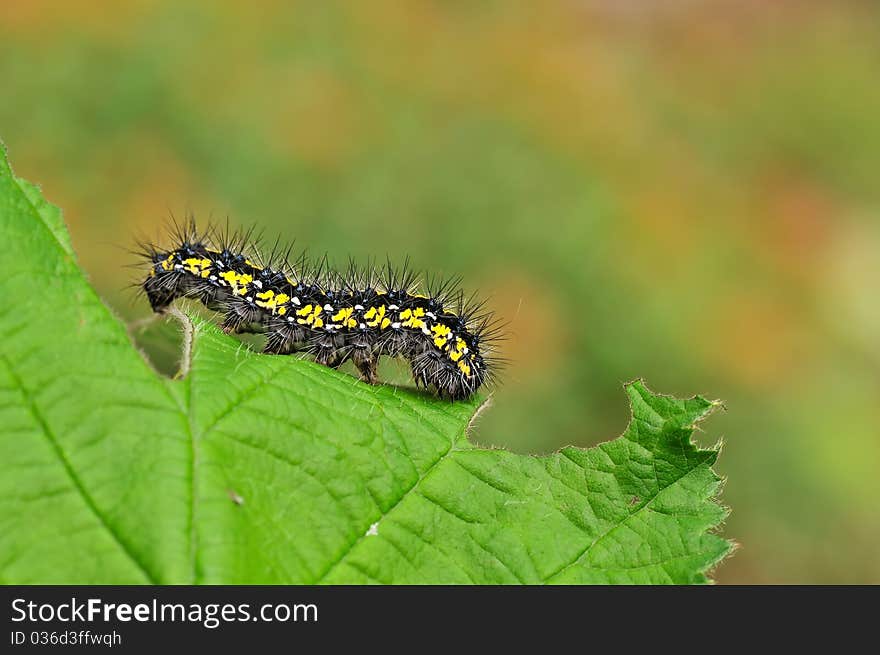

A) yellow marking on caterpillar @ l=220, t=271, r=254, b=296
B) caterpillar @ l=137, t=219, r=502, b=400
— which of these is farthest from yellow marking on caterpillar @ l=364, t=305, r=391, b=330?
yellow marking on caterpillar @ l=220, t=271, r=254, b=296

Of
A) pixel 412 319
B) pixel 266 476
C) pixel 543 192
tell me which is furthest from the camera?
pixel 543 192

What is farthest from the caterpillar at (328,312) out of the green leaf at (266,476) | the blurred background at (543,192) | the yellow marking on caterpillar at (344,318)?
the blurred background at (543,192)

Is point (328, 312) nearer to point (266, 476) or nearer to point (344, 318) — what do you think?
point (344, 318)

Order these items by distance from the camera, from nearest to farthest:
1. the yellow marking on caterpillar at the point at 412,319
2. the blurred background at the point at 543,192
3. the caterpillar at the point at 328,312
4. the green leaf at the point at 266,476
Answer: the green leaf at the point at 266,476 → the caterpillar at the point at 328,312 → the yellow marking on caterpillar at the point at 412,319 → the blurred background at the point at 543,192

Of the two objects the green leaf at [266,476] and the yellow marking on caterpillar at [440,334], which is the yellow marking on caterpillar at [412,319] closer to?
the yellow marking on caterpillar at [440,334]

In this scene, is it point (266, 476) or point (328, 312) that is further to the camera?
point (328, 312)

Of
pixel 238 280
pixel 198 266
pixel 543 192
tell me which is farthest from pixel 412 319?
pixel 543 192

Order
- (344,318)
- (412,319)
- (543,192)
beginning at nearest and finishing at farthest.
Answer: (344,318) → (412,319) → (543,192)

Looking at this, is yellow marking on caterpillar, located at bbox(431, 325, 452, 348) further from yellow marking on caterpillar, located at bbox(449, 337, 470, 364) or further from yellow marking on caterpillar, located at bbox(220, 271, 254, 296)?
yellow marking on caterpillar, located at bbox(220, 271, 254, 296)
